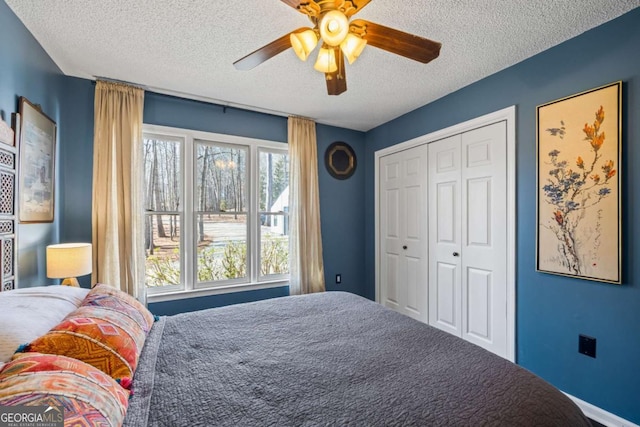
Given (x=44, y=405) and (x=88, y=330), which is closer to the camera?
(x=44, y=405)

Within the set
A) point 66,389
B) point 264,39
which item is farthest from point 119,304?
point 264,39

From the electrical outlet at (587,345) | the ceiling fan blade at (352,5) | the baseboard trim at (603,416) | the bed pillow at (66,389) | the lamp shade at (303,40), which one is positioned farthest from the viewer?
the electrical outlet at (587,345)

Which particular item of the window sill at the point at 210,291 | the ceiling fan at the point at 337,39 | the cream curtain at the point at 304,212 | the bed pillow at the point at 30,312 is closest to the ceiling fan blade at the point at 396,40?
the ceiling fan at the point at 337,39

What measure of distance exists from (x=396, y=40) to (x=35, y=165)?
7.97ft

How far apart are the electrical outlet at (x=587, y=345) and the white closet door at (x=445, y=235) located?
0.94 m

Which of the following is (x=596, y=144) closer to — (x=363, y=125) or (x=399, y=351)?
(x=399, y=351)

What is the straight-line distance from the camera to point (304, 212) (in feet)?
11.4

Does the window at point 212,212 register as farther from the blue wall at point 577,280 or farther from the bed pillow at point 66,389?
the blue wall at point 577,280

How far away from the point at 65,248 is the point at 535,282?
136 inches

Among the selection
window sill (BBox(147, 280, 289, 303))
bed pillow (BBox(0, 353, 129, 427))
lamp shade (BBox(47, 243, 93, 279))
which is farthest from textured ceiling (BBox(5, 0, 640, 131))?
window sill (BBox(147, 280, 289, 303))

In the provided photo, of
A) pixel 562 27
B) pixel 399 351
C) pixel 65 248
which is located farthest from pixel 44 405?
pixel 562 27

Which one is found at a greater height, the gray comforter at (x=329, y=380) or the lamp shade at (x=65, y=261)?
the lamp shade at (x=65, y=261)

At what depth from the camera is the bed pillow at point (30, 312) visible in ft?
3.13

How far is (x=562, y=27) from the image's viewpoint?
1.85 m
